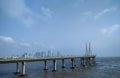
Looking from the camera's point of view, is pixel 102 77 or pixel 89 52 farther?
pixel 89 52

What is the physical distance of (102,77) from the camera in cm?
5369

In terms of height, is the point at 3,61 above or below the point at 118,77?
above

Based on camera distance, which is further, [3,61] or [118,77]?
[3,61]

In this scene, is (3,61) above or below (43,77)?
above

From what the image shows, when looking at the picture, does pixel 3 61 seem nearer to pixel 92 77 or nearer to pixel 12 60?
pixel 12 60

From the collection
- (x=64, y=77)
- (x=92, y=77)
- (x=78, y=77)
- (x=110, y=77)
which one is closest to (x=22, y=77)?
(x=64, y=77)

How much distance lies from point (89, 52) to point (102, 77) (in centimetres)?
10797

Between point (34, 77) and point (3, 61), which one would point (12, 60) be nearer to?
point (3, 61)

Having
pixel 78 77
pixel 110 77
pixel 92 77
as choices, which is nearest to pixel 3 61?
pixel 78 77

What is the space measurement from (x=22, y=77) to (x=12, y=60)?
30.3 ft

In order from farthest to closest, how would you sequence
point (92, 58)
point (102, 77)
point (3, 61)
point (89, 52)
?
point (89, 52)
point (92, 58)
point (3, 61)
point (102, 77)

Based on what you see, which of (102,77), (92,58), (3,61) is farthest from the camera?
(92,58)

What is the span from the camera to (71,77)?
54469mm

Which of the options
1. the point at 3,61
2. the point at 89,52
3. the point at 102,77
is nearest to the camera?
the point at 102,77
